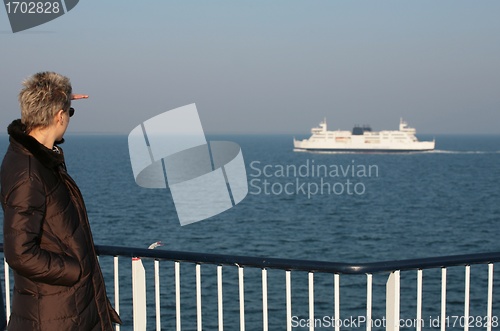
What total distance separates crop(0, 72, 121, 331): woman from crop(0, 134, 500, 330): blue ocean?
498 inches

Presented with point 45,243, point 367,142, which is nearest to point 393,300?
point 45,243

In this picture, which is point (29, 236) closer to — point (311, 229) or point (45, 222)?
point (45, 222)

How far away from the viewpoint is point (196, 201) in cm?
4628

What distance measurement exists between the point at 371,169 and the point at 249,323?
75.3 m

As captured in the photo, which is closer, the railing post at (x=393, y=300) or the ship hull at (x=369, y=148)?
the railing post at (x=393, y=300)

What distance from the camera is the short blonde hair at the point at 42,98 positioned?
261cm

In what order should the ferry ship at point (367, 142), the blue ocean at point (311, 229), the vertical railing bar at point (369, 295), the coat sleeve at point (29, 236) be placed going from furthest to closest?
the ferry ship at point (367, 142) → the blue ocean at point (311, 229) → the vertical railing bar at point (369, 295) → the coat sleeve at point (29, 236)

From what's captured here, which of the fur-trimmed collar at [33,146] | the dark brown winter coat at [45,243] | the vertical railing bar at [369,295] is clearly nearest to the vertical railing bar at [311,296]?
the vertical railing bar at [369,295]

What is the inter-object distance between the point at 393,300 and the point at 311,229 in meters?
31.7

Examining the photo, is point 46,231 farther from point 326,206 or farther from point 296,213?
point 326,206

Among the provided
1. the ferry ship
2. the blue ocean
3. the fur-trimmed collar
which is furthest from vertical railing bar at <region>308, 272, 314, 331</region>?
the ferry ship

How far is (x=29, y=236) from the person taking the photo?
2.54m

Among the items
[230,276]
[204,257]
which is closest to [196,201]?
[230,276]

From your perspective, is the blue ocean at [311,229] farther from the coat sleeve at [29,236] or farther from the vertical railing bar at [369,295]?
the coat sleeve at [29,236]
